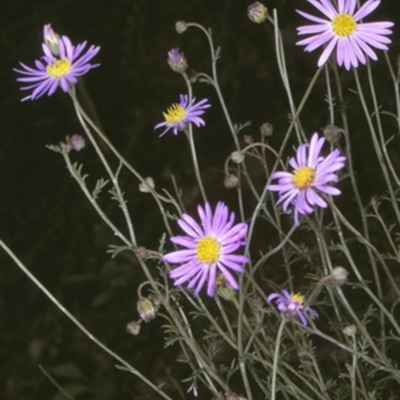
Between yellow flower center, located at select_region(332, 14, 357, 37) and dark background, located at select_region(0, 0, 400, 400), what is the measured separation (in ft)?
2.42

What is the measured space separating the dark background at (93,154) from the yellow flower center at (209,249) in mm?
783

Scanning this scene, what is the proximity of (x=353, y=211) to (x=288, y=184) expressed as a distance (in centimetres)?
80

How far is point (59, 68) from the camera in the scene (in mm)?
820

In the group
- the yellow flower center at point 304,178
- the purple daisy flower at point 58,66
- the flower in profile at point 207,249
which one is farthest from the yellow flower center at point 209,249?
the purple daisy flower at point 58,66

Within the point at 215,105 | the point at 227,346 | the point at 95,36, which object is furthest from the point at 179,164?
the point at 227,346

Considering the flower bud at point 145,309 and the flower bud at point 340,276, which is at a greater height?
the flower bud at point 340,276

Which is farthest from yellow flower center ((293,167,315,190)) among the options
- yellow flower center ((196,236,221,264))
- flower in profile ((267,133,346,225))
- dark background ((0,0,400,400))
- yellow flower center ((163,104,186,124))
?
dark background ((0,0,400,400))

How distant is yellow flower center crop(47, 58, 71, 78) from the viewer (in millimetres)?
811

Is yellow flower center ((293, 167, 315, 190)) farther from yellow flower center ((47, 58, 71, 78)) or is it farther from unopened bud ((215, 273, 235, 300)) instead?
yellow flower center ((47, 58, 71, 78))

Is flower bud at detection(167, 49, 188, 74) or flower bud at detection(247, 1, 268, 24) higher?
flower bud at detection(247, 1, 268, 24)

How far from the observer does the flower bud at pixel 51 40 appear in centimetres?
83

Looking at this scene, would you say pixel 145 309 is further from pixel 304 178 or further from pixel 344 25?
pixel 344 25

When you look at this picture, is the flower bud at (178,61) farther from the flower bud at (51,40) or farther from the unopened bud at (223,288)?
the unopened bud at (223,288)

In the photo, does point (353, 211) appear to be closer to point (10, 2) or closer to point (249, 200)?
point (249, 200)
